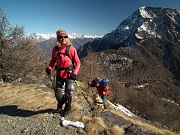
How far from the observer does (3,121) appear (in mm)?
7883

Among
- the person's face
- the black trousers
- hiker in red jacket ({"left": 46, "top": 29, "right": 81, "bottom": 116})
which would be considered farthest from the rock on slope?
the person's face

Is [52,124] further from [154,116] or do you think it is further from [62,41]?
[154,116]

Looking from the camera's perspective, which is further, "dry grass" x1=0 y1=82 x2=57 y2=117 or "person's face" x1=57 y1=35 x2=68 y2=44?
"dry grass" x1=0 y1=82 x2=57 y2=117

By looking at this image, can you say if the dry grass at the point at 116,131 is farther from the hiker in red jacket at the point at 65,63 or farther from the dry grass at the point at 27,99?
the dry grass at the point at 27,99

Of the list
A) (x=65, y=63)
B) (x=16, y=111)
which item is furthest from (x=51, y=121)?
(x=16, y=111)

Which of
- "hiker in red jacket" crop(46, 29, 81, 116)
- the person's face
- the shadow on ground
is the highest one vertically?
the person's face

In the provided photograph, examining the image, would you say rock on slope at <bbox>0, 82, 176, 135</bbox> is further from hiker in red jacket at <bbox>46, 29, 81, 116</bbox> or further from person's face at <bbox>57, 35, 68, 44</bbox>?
person's face at <bbox>57, 35, 68, 44</bbox>

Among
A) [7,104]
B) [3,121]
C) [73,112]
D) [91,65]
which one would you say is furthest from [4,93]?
[91,65]

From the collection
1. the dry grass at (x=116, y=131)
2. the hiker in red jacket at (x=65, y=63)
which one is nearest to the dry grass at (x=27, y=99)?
the hiker in red jacket at (x=65, y=63)

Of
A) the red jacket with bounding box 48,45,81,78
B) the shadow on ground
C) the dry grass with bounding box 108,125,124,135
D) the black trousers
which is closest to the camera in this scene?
the dry grass with bounding box 108,125,124,135

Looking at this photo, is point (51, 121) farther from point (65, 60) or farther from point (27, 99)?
point (27, 99)

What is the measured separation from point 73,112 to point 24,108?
287cm

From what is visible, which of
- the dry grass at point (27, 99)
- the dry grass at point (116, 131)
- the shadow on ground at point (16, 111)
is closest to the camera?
the dry grass at point (116, 131)

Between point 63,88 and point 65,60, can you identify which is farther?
point 63,88
